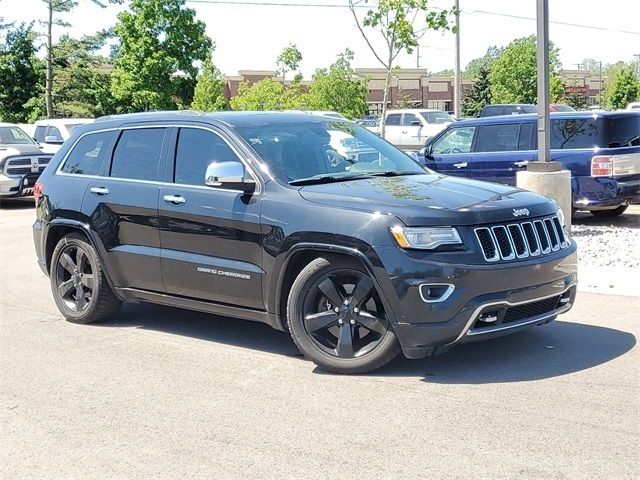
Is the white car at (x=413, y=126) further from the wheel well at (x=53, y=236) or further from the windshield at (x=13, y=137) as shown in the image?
the wheel well at (x=53, y=236)

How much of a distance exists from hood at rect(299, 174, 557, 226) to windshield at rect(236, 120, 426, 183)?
0.26 metres

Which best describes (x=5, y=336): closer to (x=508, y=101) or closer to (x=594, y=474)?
(x=594, y=474)

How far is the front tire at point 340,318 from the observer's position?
5.60 meters

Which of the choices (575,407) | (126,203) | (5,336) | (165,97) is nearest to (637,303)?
(575,407)

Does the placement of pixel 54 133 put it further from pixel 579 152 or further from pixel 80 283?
pixel 80 283

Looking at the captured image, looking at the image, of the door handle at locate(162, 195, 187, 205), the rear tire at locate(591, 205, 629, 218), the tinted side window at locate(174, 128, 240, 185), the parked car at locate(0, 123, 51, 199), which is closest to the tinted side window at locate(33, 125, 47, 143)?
the parked car at locate(0, 123, 51, 199)

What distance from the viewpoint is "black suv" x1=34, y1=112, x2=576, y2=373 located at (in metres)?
5.38

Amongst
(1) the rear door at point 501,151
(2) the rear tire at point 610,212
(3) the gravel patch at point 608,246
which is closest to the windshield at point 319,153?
(3) the gravel patch at point 608,246

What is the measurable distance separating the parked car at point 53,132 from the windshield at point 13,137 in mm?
613

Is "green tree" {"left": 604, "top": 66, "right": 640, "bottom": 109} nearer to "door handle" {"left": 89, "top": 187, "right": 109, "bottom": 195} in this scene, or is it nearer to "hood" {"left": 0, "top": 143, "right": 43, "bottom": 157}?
"hood" {"left": 0, "top": 143, "right": 43, "bottom": 157}

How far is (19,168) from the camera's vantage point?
19.9 meters

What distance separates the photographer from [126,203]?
698 cm

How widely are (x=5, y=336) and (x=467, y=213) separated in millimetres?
4144

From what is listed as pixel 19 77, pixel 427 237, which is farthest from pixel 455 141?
pixel 19 77
